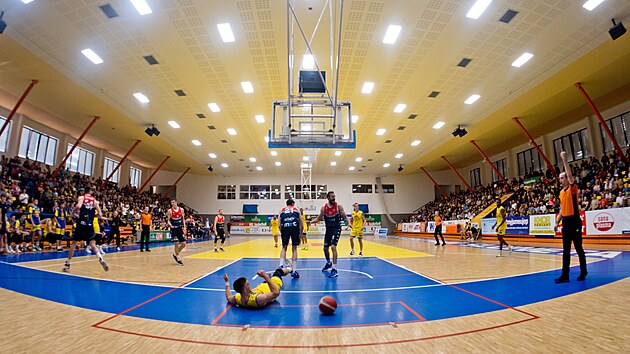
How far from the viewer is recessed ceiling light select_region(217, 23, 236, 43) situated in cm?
1062

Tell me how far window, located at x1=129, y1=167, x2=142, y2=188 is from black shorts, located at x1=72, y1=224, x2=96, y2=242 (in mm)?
29333

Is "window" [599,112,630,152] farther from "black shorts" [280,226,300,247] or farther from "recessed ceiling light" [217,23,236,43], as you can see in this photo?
"recessed ceiling light" [217,23,236,43]

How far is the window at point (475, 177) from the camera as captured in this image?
34531 millimetres

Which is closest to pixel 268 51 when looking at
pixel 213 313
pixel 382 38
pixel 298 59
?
pixel 298 59

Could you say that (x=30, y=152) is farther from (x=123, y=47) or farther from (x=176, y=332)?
(x=176, y=332)

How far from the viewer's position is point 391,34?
1122cm

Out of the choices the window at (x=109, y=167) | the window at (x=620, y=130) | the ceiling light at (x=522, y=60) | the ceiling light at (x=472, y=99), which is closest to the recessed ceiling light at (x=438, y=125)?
the ceiling light at (x=472, y=99)

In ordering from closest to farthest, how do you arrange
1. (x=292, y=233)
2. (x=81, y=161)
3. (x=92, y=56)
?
(x=292, y=233)
(x=92, y=56)
(x=81, y=161)

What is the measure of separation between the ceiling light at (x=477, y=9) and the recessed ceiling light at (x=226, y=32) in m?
8.17

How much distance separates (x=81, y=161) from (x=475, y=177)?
1570 inches

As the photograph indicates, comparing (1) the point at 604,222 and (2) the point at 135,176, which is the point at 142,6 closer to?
(1) the point at 604,222

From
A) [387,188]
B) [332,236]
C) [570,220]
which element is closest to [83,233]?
[332,236]

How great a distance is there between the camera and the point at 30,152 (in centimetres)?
2133

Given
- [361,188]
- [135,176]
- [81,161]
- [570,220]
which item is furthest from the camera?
[361,188]
